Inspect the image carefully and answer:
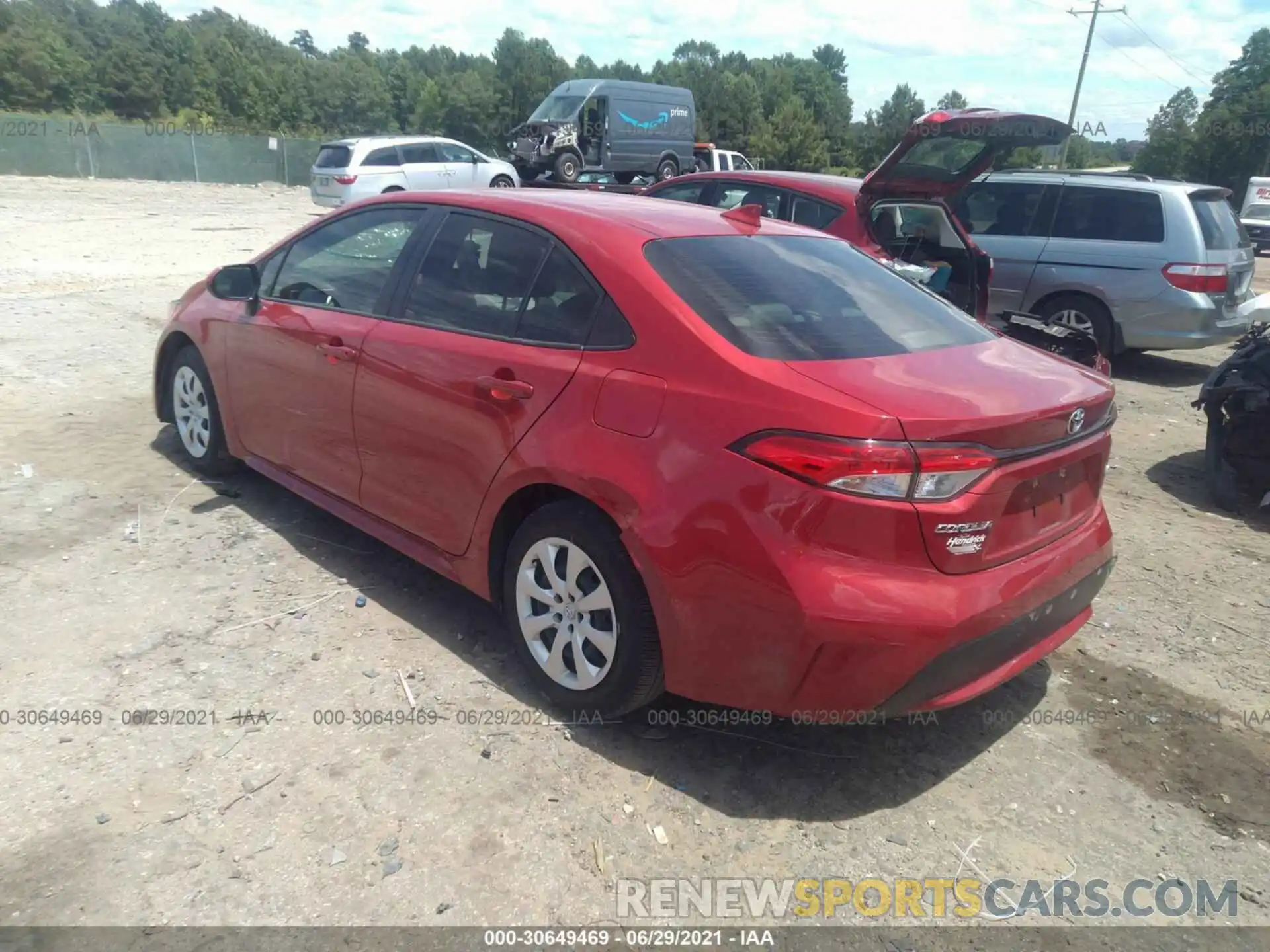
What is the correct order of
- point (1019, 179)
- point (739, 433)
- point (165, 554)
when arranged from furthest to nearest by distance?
point (1019, 179) < point (165, 554) < point (739, 433)

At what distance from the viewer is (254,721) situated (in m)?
3.14

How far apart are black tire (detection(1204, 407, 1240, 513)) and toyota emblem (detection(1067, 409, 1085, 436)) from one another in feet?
11.1

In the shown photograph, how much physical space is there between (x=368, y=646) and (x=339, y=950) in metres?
1.46

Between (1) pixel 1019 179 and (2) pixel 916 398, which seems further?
(1) pixel 1019 179

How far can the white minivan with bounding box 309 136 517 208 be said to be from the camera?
64.1ft

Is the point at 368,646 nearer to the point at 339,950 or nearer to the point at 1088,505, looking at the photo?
the point at 339,950

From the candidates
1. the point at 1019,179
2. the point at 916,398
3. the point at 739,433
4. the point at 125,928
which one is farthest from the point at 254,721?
the point at 1019,179

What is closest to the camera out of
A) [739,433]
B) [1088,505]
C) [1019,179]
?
[739,433]

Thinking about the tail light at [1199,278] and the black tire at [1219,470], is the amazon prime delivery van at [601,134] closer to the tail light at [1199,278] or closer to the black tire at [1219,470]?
the tail light at [1199,278]

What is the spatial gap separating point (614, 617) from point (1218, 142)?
2230 inches

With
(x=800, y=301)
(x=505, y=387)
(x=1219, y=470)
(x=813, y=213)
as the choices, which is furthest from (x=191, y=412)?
(x=1219, y=470)

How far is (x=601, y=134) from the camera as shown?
25.1 meters

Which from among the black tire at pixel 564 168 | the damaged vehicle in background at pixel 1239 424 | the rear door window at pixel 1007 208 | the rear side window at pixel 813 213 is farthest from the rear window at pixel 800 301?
the black tire at pixel 564 168

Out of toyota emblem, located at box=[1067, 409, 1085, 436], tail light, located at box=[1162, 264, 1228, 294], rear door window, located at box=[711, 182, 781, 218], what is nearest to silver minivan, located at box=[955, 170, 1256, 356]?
tail light, located at box=[1162, 264, 1228, 294]
